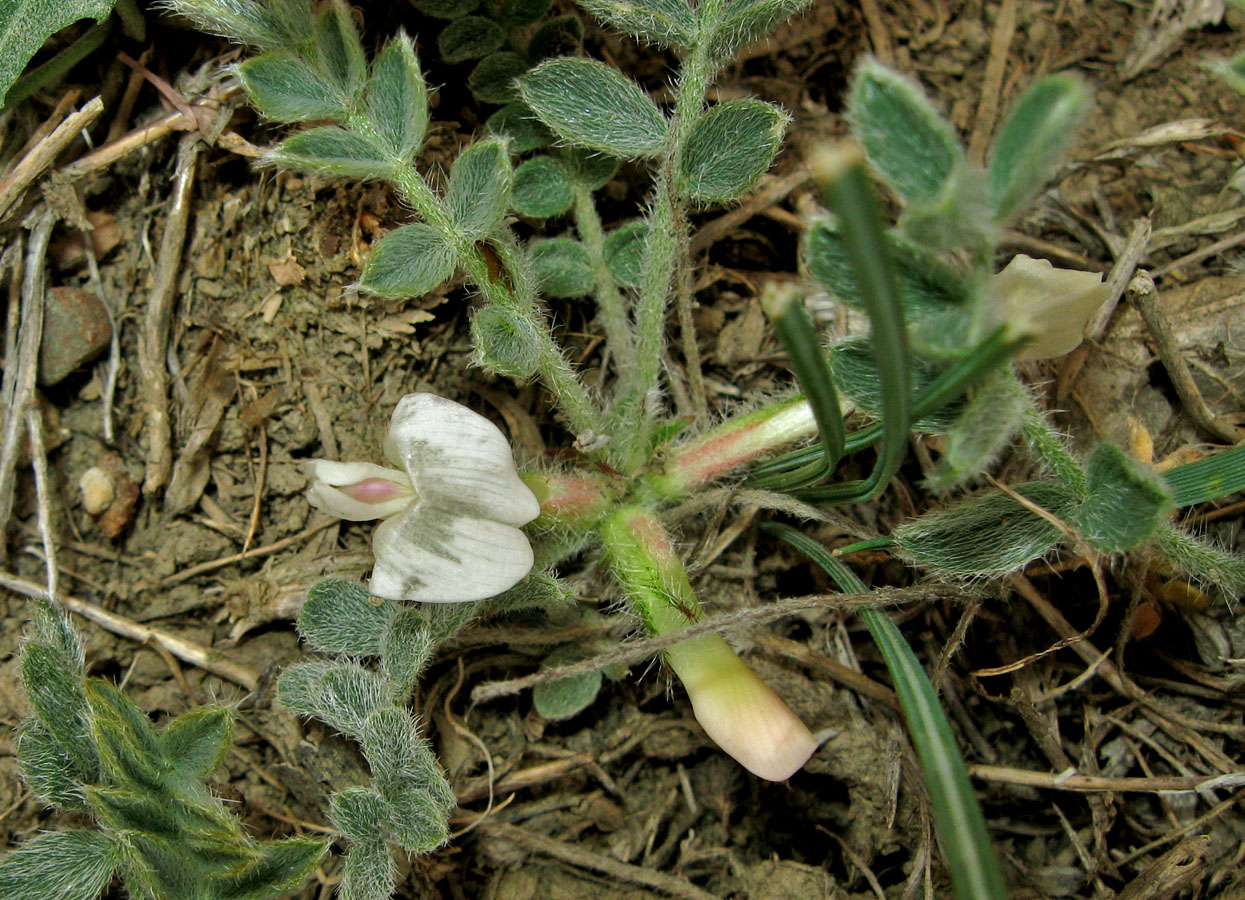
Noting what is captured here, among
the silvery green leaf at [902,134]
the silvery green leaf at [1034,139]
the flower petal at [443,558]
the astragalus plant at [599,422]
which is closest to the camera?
the silvery green leaf at [1034,139]

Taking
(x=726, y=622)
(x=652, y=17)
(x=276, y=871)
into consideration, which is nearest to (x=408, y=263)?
(x=652, y=17)

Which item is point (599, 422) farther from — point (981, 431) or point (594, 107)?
point (981, 431)

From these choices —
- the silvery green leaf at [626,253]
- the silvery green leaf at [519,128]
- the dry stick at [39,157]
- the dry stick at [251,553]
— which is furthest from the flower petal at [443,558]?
the dry stick at [39,157]

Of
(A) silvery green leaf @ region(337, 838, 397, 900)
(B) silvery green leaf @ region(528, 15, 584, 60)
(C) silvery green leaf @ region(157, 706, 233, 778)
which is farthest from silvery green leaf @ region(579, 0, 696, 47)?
(A) silvery green leaf @ region(337, 838, 397, 900)

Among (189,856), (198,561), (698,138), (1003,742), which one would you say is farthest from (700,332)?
(189,856)

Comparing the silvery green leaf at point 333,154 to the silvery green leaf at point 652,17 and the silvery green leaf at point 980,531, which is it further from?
the silvery green leaf at point 980,531

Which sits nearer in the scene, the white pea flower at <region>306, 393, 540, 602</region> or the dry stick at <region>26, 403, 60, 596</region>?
the white pea flower at <region>306, 393, 540, 602</region>

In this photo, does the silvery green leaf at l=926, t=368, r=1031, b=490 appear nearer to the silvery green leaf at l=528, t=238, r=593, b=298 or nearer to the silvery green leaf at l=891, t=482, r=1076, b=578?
the silvery green leaf at l=891, t=482, r=1076, b=578
